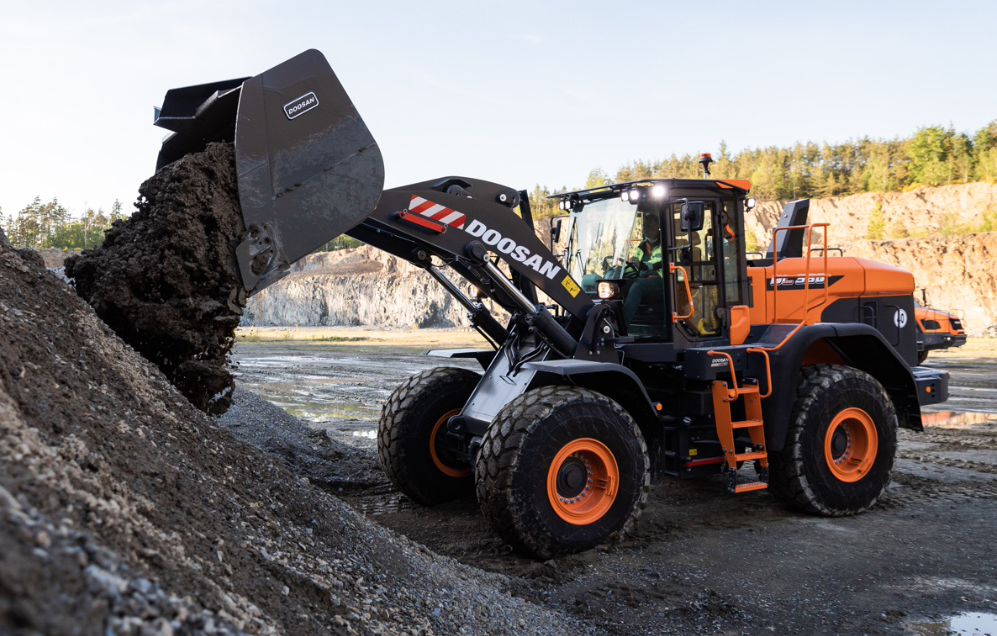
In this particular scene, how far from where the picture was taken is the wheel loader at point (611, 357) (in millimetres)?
4867

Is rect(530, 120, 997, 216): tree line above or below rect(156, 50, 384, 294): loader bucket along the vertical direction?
above

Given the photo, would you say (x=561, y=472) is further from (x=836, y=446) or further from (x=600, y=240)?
(x=836, y=446)

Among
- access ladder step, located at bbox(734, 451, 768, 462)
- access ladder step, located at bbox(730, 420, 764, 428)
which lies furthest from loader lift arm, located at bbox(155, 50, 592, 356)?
access ladder step, located at bbox(734, 451, 768, 462)

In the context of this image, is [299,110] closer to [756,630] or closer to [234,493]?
[234,493]

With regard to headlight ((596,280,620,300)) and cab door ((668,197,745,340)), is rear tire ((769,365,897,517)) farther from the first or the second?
headlight ((596,280,620,300))

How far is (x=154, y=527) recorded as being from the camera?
8.14ft

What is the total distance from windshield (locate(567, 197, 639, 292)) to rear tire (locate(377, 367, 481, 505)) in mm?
1443

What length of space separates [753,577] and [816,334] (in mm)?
2343

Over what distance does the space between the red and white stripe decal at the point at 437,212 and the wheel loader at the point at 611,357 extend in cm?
1

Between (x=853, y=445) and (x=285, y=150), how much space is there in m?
5.25

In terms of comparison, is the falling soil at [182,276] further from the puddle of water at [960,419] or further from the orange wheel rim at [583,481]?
the puddle of water at [960,419]

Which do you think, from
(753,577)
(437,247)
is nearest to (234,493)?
(437,247)

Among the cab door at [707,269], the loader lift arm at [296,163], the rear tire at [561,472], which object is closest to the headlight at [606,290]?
the cab door at [707,269]

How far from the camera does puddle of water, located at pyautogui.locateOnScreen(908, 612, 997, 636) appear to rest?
13.1 feet
